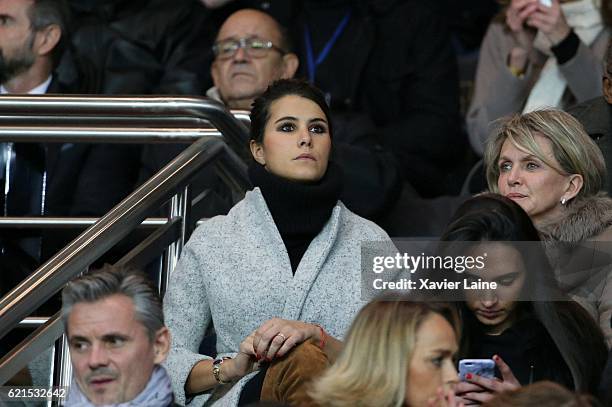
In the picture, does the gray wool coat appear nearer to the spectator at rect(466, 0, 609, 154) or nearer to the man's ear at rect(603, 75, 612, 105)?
the man's ear at rect(603, 75, 612, 105)

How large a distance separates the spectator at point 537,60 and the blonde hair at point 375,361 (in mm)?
2291

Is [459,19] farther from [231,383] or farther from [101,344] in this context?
[101,344]

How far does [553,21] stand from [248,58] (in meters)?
1.16

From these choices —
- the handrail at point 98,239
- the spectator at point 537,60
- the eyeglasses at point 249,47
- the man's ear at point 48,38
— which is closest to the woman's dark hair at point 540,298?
the handrail at point 98,239

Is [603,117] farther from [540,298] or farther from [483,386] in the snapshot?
[483,386]

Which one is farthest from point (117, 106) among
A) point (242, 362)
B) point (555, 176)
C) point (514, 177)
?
point (555, 176)

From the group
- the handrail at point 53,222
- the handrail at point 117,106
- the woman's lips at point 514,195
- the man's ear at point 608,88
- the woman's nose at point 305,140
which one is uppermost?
the handrail at point 117,106

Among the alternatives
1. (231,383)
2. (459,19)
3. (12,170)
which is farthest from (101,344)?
(459,19)

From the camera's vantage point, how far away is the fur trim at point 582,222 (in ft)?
13.5

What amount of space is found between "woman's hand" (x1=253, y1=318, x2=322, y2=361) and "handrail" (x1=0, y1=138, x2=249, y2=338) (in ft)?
1.99

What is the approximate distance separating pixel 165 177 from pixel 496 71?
1897 mm

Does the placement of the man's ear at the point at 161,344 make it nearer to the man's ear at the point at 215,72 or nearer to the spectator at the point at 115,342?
the spectator at the point at 115,342

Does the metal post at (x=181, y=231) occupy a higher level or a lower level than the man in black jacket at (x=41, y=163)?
lower

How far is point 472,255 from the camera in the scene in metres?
3.79
